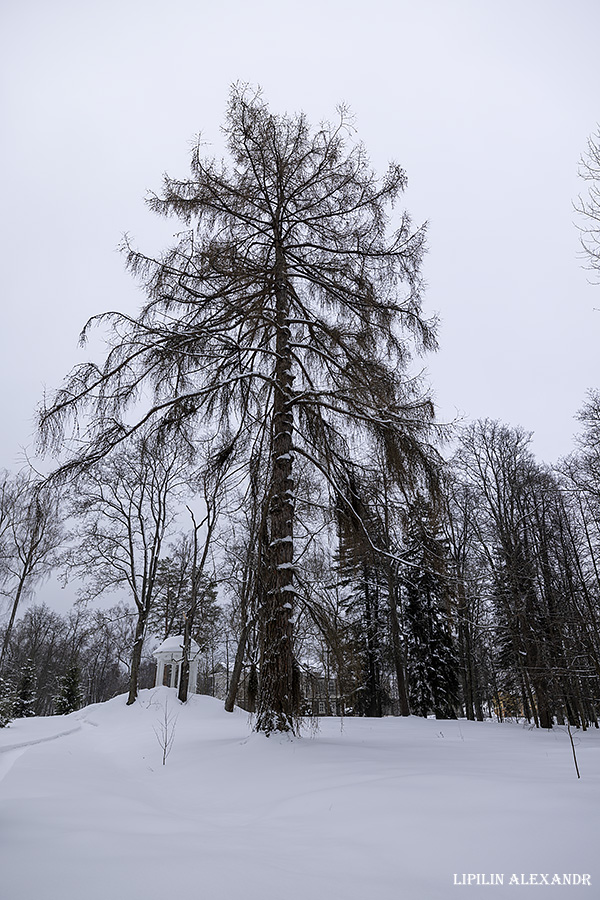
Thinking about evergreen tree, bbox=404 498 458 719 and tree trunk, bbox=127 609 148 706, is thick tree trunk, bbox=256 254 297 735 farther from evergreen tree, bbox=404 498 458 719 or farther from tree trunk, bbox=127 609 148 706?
evergreen tree, bbox=404 498 458 719

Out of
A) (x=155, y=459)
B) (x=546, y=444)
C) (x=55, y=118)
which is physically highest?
(x=55, y=118)

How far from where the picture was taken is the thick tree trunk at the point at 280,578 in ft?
19.1

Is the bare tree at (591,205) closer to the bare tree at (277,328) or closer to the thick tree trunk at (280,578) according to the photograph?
the bare tree at (277,328)

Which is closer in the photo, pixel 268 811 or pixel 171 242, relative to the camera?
pixel 268 811

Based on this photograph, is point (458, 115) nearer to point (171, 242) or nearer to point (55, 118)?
point (55, 118)

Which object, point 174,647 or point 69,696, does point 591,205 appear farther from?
point 69,696

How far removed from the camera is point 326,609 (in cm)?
664

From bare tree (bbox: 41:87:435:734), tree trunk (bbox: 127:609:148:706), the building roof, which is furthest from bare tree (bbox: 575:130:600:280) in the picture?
the building roof

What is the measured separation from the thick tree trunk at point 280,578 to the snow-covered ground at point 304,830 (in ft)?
3.32

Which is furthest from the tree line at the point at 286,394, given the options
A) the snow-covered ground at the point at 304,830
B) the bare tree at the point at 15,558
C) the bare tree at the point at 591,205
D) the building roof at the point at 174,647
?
the building roof at the point at 174,647

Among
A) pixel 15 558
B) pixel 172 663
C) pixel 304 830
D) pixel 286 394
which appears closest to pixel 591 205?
pixel 286 394

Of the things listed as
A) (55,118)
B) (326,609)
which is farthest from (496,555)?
(55,118)

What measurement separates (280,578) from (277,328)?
141 inches

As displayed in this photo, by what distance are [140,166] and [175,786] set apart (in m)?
126
